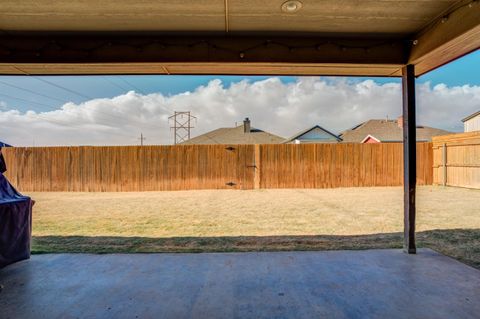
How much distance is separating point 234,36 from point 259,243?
8.51 feet

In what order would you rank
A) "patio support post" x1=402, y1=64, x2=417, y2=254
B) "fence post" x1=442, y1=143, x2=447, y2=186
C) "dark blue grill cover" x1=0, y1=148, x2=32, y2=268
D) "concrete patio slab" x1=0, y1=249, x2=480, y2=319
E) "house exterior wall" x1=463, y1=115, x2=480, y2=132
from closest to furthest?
"concrete patio slab" x1=0, y1=249, x2=480, y2=319 → "dark blue grill cover" x1=0, y1=148, x2=32, y2=268 → "patio support post" x1=402, y1=64, x2=417, y2=254 → "fence post" x1=442, y1=143, x2=447, y2=186 → "house exterior wall" x1=463, y1=115, x2=480, y2=132

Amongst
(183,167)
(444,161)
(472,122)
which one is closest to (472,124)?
(472,122)

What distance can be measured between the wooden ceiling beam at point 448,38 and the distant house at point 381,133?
708 inches

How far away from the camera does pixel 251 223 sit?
5145 millimetres

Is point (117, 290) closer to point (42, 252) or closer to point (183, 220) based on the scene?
point (42, 252)

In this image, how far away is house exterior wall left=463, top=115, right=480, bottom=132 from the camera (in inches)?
727

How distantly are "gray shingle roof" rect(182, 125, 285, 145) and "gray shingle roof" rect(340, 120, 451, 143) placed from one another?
531 cm

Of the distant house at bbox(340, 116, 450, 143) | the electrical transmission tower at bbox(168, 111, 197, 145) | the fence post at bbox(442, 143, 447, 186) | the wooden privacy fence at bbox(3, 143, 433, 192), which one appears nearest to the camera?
the wooden privacy fence at bbox(3, 143, 433, 192)

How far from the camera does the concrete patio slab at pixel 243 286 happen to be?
2080 mm

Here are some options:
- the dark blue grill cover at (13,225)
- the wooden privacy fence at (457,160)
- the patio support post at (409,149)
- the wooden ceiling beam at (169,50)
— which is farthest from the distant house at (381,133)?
the dark blue grill cover at (13,225)

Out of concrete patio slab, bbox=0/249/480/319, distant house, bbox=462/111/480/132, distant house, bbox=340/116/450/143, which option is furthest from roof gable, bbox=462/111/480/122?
concrete patio slab, bbox=0/249/480/319

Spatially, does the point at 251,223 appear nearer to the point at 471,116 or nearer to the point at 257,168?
the point at 257,168

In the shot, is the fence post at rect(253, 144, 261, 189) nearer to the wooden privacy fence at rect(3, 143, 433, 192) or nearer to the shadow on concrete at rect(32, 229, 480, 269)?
the wooden privacy fence at rect(3, 143, 433, 192)

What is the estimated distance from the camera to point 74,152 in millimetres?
10086
